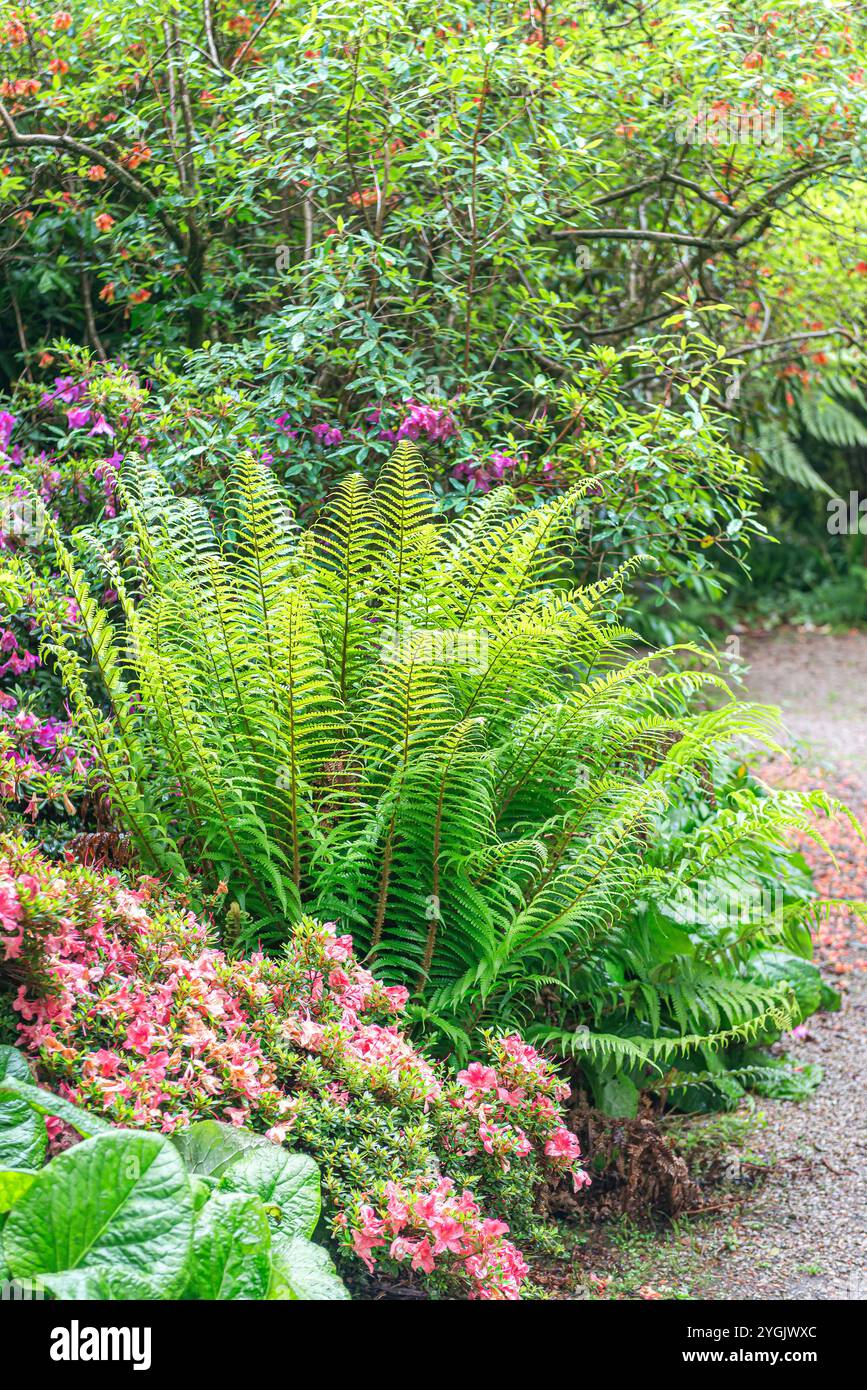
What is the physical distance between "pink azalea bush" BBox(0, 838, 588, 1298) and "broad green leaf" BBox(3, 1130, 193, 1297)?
222mm

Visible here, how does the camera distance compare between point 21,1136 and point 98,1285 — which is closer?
point 98,1285

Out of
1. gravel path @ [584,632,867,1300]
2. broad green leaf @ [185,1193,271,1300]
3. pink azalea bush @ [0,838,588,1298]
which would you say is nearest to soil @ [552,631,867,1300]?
gravel path @ [584,632,867,1300]

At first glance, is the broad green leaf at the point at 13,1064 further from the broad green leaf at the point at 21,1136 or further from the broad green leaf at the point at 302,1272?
the broad green leaf at the point at 302,1272

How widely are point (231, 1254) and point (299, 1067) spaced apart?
19.7 inches

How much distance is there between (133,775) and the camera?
268 cm

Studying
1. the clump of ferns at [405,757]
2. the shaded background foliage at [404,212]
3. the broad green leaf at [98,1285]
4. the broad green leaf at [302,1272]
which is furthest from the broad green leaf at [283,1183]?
the shaded background foliage at [404,212]

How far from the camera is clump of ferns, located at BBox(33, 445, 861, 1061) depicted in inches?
102

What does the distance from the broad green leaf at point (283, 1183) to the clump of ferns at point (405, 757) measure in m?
0.65

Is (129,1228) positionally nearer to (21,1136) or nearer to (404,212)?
(21,1136)

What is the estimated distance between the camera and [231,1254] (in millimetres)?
1773

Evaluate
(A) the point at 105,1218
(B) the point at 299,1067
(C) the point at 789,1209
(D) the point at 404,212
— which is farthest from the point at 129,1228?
(D) the point at 404,212

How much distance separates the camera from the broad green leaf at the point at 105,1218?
1.72 meters

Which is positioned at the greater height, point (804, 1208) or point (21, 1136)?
point (21, 1136)

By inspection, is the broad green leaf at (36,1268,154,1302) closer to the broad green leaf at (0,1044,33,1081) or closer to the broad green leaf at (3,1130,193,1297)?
the broad green leaf at (3,1130,193,1297)
